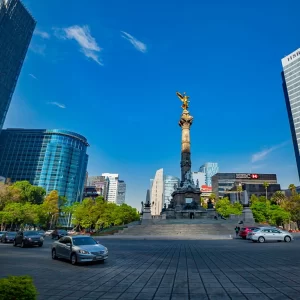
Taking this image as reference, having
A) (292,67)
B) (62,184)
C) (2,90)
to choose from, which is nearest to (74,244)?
(2,90)

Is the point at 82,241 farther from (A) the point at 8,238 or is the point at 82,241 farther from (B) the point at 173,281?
(A) the point at 8,238

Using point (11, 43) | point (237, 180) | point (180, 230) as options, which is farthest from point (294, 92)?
point (11, 43)

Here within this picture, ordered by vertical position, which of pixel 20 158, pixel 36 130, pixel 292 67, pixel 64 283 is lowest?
pixel 64 283

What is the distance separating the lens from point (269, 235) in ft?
79.7

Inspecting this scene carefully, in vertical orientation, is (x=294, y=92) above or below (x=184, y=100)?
above

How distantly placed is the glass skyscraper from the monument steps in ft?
291

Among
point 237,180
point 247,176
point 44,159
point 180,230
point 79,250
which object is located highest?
point 247,176

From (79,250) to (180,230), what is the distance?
2599 cm

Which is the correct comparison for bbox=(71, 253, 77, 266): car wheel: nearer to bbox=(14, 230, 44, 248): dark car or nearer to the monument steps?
bbox=(14, 230, 44, 248): dark car

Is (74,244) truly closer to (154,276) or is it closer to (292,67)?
(154,276)

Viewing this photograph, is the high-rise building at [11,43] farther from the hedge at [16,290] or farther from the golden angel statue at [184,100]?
the hedge at [16,290]

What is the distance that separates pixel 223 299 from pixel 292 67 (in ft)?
469

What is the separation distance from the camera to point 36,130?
127 meters

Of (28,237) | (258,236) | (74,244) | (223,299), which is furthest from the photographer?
(258,236)
